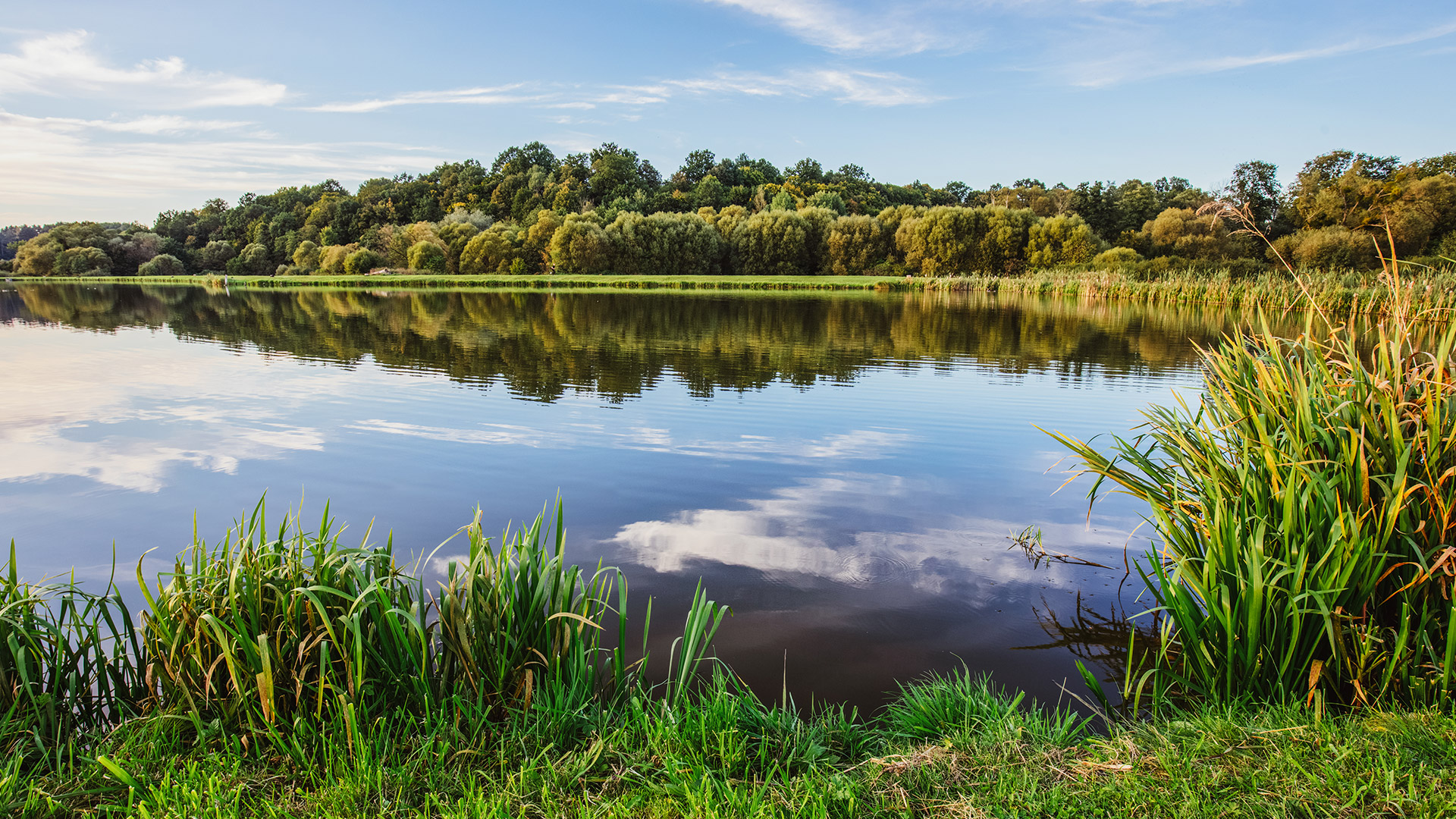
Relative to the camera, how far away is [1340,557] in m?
3.01

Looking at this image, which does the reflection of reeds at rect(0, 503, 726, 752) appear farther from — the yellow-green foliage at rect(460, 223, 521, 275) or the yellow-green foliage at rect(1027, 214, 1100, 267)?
Answer: the yellow-green foliage at rect(460, 223, 521, 275)

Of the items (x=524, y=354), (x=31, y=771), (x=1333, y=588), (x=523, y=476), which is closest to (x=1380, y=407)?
(x=1333, y=588)

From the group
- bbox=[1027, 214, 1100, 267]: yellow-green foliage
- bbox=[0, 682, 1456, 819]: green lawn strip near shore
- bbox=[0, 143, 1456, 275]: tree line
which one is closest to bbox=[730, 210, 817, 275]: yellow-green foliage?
bbox=[0, 143, 1456, 275]: tree line

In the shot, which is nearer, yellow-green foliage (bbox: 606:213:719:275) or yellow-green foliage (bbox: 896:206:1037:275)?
yellow-green foliage (bbox: 896:206:1037:275)

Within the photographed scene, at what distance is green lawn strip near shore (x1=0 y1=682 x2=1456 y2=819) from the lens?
244 cm

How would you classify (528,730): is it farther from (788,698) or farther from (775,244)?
(775,244)

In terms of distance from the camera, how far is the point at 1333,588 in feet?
9.91

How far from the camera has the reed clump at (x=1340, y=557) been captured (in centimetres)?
305

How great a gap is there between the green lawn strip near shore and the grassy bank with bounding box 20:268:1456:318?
89.3 inches

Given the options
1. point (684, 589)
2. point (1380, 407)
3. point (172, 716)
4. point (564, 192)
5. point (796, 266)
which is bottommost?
point (684, 589)

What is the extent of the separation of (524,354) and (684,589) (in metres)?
14.0

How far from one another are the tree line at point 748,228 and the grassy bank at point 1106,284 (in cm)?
662

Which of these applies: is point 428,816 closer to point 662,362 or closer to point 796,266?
point 662,362

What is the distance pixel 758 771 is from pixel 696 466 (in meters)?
5.46
